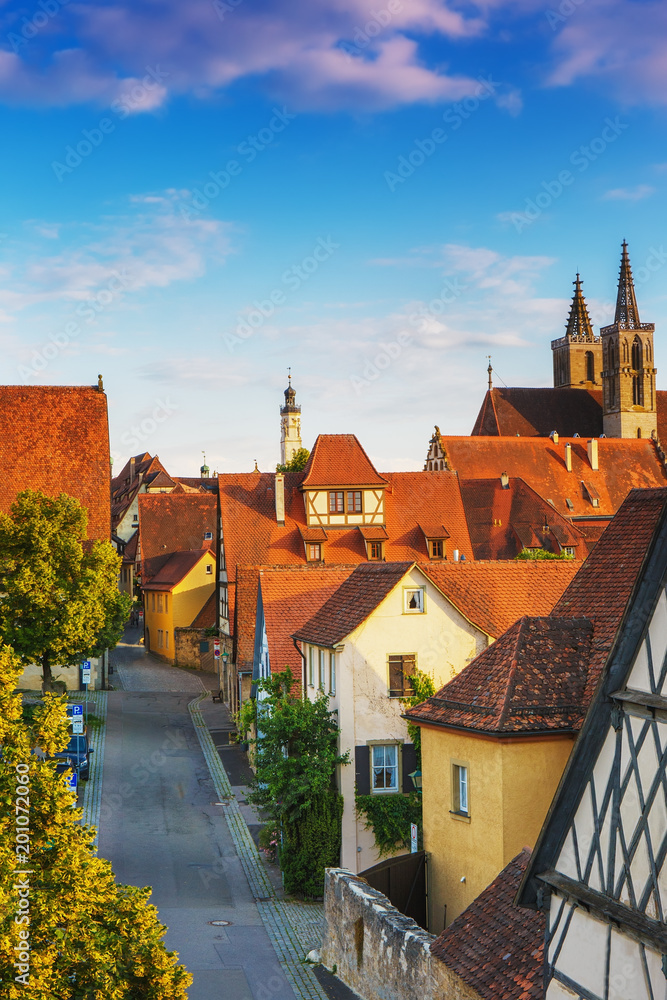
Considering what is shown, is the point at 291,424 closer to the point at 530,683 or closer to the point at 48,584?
the point at 48,584

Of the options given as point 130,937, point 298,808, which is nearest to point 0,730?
point 130,937

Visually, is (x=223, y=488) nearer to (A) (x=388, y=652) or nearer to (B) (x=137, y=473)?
(A) (x=388, y=652)

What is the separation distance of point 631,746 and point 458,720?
787 centimetres

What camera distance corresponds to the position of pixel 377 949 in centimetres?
1639

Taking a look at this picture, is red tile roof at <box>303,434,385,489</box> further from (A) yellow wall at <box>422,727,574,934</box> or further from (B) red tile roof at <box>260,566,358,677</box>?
(A) yellow wall at <box>422,727,574,934</box>

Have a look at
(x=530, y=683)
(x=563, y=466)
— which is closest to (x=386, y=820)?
(x=530, y=683)

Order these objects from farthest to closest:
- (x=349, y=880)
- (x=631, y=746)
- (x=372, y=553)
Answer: (x=372, y=553)
(x=349, y=880)
(x=631, y=746)

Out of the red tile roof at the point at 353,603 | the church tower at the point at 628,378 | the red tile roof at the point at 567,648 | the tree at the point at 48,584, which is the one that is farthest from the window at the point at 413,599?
the church tower at the point at 628,378

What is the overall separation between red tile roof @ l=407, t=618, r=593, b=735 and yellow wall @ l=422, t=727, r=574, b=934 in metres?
0.31

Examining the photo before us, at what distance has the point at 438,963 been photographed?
14.1 m

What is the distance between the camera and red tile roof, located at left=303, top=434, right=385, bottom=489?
4759cm

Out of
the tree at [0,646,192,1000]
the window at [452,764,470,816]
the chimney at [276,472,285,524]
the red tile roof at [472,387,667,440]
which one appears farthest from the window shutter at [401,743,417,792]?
the red tile roof at [472,387,667,440]

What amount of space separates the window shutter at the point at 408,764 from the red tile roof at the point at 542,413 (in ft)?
199

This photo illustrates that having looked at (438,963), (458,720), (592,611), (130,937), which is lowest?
(438,963)
